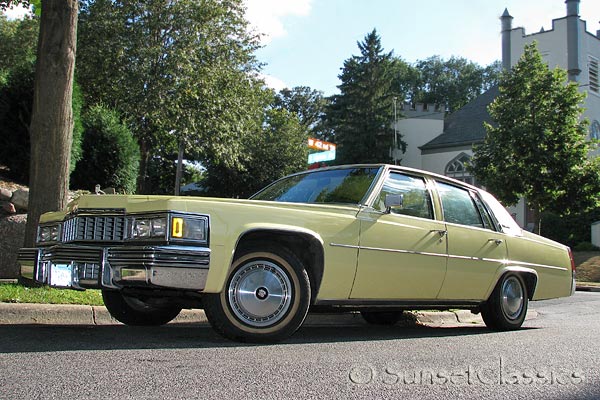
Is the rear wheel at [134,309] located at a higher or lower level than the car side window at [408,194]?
lower

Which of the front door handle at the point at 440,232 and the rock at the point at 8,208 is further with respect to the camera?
the rock at the point at 8,208

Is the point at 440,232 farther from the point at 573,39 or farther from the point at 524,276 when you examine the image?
the point at 573,39

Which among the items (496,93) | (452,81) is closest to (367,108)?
(496,93)

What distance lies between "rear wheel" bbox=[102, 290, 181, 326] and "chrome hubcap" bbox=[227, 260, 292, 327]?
1.25 metres

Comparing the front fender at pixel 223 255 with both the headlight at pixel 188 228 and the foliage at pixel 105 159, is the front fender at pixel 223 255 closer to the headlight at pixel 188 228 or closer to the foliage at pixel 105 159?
the headlight at pixel 188 228

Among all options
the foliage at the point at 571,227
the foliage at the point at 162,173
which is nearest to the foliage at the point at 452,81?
the foliage at the point at 162,173

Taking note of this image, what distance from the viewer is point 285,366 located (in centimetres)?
382

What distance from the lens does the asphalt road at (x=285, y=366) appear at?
3.23m

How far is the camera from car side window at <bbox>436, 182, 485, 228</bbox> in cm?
617

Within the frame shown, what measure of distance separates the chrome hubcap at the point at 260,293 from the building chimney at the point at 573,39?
40137mm

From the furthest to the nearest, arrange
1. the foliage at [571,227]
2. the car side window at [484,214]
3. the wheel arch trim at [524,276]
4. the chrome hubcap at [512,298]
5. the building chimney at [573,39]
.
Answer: the building chimney at [573,39], the foliage at [571,227], the car side window at [484,214], the chrome hubcap at [512,298], the wheel arch trim at [524,276]

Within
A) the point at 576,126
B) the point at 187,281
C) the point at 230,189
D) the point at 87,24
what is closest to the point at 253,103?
the point at 87,24

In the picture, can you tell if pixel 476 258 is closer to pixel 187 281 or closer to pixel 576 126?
pixel 187 281

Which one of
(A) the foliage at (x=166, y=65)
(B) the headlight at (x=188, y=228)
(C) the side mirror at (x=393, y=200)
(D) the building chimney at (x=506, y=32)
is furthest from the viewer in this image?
(D) the building chimney at (x=506, y=32)
